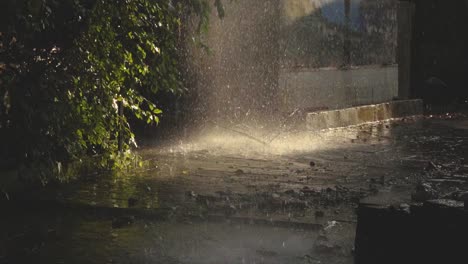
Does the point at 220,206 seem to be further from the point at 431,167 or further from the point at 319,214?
the point at 431,167

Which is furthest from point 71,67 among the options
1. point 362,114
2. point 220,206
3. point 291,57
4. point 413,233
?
point 362,114

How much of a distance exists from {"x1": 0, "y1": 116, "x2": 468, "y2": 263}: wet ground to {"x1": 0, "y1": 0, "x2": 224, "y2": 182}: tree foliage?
1.74 ft

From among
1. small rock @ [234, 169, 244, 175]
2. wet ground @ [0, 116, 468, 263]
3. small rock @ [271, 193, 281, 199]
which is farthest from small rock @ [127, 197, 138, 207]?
small rock @ [234, 169, 244, 175]

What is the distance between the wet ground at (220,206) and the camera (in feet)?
13.9

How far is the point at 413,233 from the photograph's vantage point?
3.55 metres

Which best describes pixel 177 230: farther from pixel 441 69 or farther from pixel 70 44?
pixel 441 69

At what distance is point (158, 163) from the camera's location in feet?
25.5

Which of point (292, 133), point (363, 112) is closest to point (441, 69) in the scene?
point (363, 112)

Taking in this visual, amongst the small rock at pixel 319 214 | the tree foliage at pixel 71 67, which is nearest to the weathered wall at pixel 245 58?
the tree foliage at pixel 71 67

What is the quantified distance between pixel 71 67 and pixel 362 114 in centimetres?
918

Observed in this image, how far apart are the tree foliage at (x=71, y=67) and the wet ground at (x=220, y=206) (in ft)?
1.74

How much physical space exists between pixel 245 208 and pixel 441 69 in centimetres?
1506

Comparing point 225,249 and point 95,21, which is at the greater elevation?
point 95,21

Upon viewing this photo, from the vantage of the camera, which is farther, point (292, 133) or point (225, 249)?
point (292, 133)
